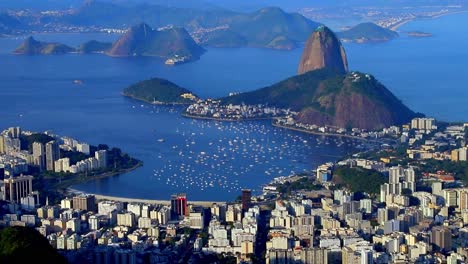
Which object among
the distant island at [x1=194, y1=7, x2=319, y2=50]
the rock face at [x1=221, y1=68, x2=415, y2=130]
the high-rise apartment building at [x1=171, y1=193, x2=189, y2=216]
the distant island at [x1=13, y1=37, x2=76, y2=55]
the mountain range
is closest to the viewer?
the high-rise apartment building at [x1=171, y1=193, x2=189, y2=216]

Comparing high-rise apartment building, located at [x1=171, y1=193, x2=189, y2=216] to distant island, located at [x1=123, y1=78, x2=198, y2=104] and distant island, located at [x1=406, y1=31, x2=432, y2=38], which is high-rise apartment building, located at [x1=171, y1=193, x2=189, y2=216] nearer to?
distant island, located at [x1=123, y1=78, x2=198, y2=104]

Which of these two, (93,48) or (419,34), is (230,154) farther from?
(419,34)

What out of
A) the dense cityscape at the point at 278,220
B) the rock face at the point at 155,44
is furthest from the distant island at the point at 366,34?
the dense cityscape at the point at 278,220

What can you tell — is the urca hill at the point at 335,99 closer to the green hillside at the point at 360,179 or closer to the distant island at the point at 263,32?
the green hillside at the point at 360,179

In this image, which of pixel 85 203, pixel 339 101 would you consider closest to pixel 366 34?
pixel 339 101

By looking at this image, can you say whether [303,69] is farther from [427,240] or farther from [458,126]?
[427,240]

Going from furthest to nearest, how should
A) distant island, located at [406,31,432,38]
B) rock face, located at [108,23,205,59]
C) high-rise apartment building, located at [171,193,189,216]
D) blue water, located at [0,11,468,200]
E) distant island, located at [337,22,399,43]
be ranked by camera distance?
1. distant island, located at [406,31,432,38]
2. distant island, located at [337,22,399,43]
3. rock face, located at [108,23,205,59]
4. blue water, located at [0,11,468,200]
5. high-rise apartment building, located at [171,193,189,216]

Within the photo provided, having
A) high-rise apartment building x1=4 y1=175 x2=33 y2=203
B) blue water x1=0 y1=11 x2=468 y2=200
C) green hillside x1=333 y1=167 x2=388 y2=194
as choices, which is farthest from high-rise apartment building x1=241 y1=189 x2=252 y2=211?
high-rise apartment building x1=4 y1=175 x2=33 y2=203
